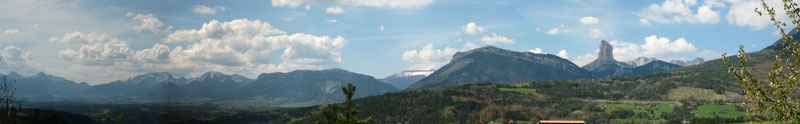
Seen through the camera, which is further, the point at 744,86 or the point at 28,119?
the point at 28,119

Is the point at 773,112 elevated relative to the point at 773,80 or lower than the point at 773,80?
lower

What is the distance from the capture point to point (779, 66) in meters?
21.0

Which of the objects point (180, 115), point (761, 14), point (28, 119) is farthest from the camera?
point (180, 115)

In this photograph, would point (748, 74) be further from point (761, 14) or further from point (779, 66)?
point (761, 14)

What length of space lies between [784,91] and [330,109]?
20341 millimetres

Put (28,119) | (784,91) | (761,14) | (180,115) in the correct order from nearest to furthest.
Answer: (784,91) < (761,14) < (28,119) < (180,115)

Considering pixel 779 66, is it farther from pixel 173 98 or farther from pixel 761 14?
pixel 173 98

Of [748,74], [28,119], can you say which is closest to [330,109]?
[748,74]

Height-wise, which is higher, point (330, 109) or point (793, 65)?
point (793, 65)

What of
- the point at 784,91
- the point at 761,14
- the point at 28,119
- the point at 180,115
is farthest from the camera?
the point at 180,115

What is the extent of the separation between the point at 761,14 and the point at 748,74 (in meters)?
3.35

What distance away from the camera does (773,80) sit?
21.2 meters

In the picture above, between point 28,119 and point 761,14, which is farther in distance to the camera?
point 28,119

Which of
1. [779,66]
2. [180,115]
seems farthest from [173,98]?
[779,66]
